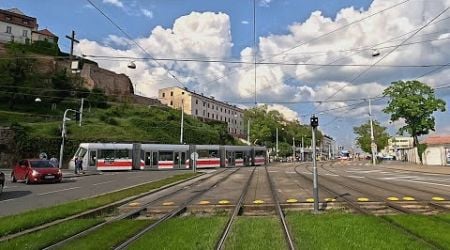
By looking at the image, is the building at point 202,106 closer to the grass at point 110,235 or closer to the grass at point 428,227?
the grass at point 110,235

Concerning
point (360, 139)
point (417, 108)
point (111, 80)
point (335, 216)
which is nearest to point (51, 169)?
point (335, 216)

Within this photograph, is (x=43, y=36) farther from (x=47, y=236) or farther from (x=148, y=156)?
(x=47, y=236)

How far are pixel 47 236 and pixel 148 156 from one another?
3749 cm

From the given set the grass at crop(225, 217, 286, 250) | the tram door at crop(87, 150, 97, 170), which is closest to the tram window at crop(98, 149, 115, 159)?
the tram door at crop(87, 150, 97, 170)

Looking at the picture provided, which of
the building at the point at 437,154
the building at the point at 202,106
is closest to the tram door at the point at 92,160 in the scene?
the building at the point at 437,154

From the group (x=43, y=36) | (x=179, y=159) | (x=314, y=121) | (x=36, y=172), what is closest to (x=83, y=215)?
(x=314, y=121)

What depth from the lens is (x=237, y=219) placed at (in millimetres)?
11211

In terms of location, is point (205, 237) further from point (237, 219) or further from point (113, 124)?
point (113, 124)

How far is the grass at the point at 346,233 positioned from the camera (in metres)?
7.64

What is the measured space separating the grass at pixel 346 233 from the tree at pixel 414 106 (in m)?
47.2

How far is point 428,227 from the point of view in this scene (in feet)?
30.4

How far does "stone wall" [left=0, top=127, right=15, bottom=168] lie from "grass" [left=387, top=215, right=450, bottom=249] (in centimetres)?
5212

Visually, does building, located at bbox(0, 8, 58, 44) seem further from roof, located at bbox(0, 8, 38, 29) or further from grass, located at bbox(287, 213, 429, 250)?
grass, located at bbox(287, 213, 429, 250)

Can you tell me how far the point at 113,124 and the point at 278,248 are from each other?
66.5 m
